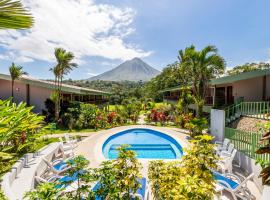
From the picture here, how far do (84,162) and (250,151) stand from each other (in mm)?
8270

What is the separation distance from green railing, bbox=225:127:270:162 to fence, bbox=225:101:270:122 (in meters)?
2.54

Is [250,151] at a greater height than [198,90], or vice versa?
[198,90]

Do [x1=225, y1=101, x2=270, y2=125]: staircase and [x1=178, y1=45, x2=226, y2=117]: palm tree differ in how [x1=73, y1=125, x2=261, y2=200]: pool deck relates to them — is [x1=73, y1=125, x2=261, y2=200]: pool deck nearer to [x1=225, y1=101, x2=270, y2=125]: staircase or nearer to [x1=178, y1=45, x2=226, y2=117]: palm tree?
[x1=225, y1=101, x2=270, y2=125]: staircase

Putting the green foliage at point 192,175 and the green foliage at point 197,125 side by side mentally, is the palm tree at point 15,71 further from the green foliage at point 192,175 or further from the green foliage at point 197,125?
the green foliage at point 192,175

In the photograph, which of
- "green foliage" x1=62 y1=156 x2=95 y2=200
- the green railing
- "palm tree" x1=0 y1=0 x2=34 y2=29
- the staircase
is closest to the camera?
"palm tree" x1=0 y1=0 x2=34 y2=29

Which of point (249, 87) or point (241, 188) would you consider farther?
point (249, 87)

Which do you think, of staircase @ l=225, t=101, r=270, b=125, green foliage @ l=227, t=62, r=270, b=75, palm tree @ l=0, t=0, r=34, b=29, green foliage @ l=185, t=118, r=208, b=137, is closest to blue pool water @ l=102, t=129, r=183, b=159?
green foliage @ l=185, t=118, r=208, b=137

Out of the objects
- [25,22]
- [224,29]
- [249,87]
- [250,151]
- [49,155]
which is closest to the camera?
[25,22]

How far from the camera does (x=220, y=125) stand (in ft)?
40.9

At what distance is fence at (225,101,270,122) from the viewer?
11128 millimetres

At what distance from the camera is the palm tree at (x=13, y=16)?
3.61 ft

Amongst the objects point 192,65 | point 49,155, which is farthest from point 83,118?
point 192,65

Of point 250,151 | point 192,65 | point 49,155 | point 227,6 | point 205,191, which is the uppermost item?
point 227,6

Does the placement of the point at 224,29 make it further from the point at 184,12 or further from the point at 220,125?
the point at 220,125
